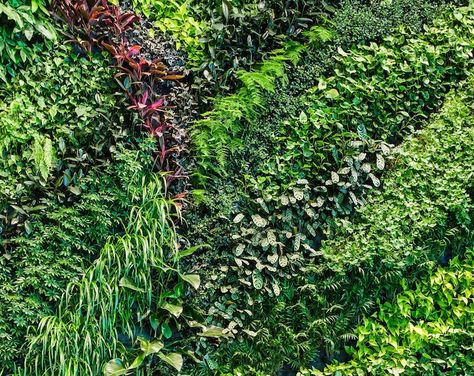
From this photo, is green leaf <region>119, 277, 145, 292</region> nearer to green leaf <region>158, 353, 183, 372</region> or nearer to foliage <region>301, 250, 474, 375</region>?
green leaf <region>158, 353, 183, 372</region>

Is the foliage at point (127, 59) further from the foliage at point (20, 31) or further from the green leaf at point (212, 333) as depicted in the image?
the green leaf at point (212, 333)

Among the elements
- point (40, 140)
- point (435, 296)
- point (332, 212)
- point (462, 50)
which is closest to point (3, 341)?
point (40, 140)

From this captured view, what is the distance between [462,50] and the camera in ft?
19.0

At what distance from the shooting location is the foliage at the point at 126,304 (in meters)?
4.36

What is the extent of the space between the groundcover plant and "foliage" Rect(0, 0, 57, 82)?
0.06 ft

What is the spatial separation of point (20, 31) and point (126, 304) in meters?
2.14

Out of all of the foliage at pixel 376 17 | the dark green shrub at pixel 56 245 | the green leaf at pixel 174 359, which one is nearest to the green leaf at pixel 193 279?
A: the green leaf at pixel 174 359

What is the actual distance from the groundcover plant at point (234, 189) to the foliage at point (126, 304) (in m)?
0.02

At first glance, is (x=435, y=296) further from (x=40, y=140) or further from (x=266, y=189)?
(x=40, y=140)

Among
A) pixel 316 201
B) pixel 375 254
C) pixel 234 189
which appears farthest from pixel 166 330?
pixel 375 254

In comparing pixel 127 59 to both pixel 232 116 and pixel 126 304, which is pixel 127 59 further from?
pixel 126 304

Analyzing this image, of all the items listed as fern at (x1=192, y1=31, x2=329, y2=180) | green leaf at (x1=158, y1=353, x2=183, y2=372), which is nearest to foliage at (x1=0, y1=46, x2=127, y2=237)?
fern at (x1=192, y1=31, x2=329, y2=180)

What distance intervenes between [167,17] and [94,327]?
2631 millimetres

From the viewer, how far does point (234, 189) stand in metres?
5.19
